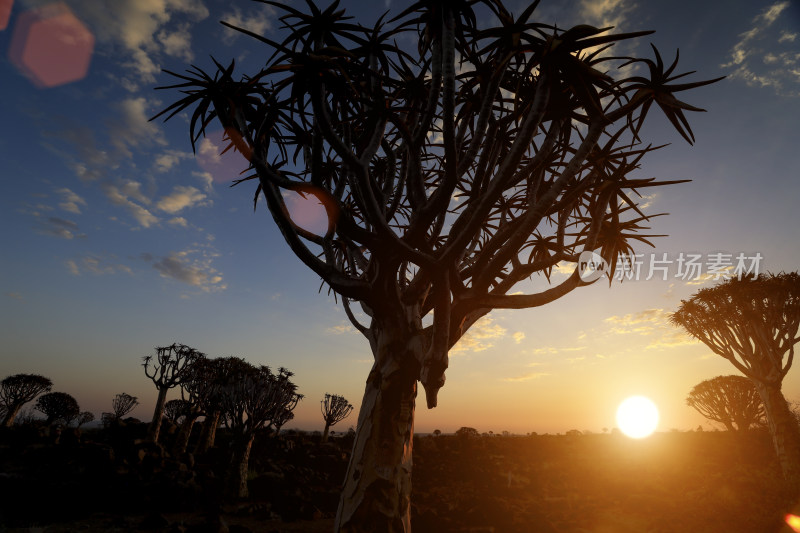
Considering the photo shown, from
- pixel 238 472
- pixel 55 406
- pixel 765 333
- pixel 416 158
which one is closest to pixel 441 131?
pixel 416 158

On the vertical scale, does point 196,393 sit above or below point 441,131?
below

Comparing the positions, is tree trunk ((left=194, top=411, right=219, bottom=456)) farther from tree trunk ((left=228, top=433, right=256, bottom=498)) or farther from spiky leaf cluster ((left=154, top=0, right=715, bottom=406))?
spiky leaf cluster ((left=154, top=0, right=715, bottom=406))

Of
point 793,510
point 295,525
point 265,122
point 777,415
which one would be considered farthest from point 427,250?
point 777,415

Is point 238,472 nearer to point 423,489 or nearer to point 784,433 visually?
point 423,489

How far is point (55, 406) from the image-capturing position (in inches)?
1143

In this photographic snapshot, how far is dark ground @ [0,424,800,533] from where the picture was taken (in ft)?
26.8

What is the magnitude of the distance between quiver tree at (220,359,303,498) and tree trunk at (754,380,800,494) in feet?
51.8

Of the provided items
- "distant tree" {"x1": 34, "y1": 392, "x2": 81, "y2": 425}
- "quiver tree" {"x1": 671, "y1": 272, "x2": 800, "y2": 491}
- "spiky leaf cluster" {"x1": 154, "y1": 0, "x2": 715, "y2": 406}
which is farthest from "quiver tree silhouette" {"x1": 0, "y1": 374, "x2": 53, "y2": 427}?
"quiver tree" {"x1": 671, "y1": 272, "x2": 800, "y2": 491}

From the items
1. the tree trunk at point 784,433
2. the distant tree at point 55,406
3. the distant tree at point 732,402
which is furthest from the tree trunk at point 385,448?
the distant tree at point 55,406

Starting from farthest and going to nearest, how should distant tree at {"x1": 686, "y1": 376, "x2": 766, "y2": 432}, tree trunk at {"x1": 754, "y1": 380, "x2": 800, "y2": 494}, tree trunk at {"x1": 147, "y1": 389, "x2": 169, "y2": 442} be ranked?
1. distant tree at {"x1": 686, "y1": 376, "x2": 766, "y2": 432}
2. tree trunk at {"x1": 147, "y1": 389, "x2": 169, "y2": 442}
3. tree trunk at {"x1": 754, "y1": 380, "x2": 800, "y2": 494}

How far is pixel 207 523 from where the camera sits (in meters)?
6.83

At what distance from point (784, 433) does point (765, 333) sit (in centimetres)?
310

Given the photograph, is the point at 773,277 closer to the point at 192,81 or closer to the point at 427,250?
the point at 427,250

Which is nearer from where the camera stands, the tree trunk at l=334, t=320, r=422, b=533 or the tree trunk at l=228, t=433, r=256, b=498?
the tree trunk at l=334, t=320, r=422, b=533
